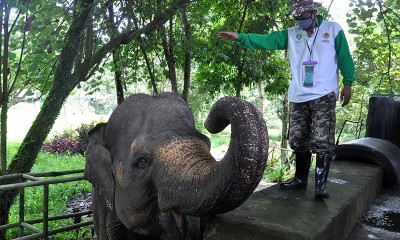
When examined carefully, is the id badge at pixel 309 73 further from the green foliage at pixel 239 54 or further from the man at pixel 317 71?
the green foliage at pixel 239 54

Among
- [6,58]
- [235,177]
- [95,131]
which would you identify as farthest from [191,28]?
[235,177]

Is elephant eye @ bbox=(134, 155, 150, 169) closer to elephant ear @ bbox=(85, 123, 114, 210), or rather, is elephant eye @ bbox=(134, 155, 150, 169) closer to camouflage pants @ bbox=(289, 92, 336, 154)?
elephant ear @ bbox=(85, 123, 114, 210)

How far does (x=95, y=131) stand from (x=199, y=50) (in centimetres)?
432

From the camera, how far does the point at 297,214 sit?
8.83ft

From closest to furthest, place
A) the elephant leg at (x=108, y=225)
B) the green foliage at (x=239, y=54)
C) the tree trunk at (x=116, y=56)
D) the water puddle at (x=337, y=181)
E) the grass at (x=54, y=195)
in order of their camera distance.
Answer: the elephant leg at (x=108, y=225)
the water puddle at (x=337, y=181)
the tree trunk at (x=116, y=56)
the green foliage at (x=239, y=54)
the grass at (x=54, y=195)

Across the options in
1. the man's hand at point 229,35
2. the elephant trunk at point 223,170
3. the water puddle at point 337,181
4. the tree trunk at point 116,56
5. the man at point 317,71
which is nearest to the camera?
the elephant trunk at point 223,170

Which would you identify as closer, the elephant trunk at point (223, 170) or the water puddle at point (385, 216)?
the elephant trunk at point (223, 170)

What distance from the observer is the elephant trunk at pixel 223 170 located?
72.9 inches

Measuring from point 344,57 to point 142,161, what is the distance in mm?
1868

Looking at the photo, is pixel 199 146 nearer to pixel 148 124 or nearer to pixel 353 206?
pixel 148 124

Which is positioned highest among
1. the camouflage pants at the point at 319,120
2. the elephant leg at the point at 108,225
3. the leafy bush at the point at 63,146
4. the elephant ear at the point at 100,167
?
the camouflage pants at the point at 319,120

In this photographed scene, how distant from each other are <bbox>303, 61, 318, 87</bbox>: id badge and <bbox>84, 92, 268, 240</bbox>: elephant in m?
1.05

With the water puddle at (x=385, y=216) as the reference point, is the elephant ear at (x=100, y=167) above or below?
above

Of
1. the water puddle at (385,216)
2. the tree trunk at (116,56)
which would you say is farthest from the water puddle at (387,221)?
the tree trunk at (116,56)
